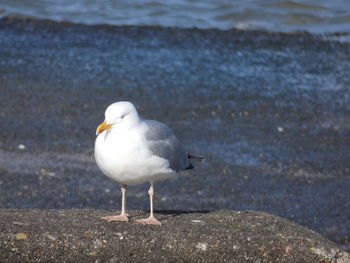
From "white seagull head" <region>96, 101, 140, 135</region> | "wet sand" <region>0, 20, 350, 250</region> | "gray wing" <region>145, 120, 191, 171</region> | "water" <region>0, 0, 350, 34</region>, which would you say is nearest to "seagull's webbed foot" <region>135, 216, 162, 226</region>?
"gray wing" <region>145, 120, 191, 171</region>

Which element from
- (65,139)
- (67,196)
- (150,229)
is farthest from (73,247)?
(65,139)

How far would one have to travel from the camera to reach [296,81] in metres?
11.4

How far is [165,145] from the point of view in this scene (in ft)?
16.1

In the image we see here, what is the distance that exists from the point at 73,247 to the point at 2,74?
7.15 meters

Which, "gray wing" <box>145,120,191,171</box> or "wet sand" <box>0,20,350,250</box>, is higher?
"gray wing" <box>145,120,191,171</box>

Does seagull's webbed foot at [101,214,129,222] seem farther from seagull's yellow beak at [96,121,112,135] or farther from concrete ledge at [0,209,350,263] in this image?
seagull's yellow beak at [96,121,112,135]

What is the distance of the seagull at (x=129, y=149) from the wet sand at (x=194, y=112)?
240 centimetres

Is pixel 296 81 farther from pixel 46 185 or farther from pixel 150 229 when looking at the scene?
pixel 150 229

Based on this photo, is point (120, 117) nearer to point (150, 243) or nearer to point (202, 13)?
point (150, 243)

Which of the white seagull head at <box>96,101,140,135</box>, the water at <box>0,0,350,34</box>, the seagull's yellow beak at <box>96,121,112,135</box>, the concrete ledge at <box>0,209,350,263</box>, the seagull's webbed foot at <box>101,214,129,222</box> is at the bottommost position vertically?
the water at <box>0,0,350,34</box>

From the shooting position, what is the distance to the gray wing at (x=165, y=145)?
4.79 metres

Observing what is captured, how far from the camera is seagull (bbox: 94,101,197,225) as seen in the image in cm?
458

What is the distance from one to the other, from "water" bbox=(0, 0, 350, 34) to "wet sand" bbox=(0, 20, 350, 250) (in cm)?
76

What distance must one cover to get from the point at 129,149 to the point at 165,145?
41 centimetres
